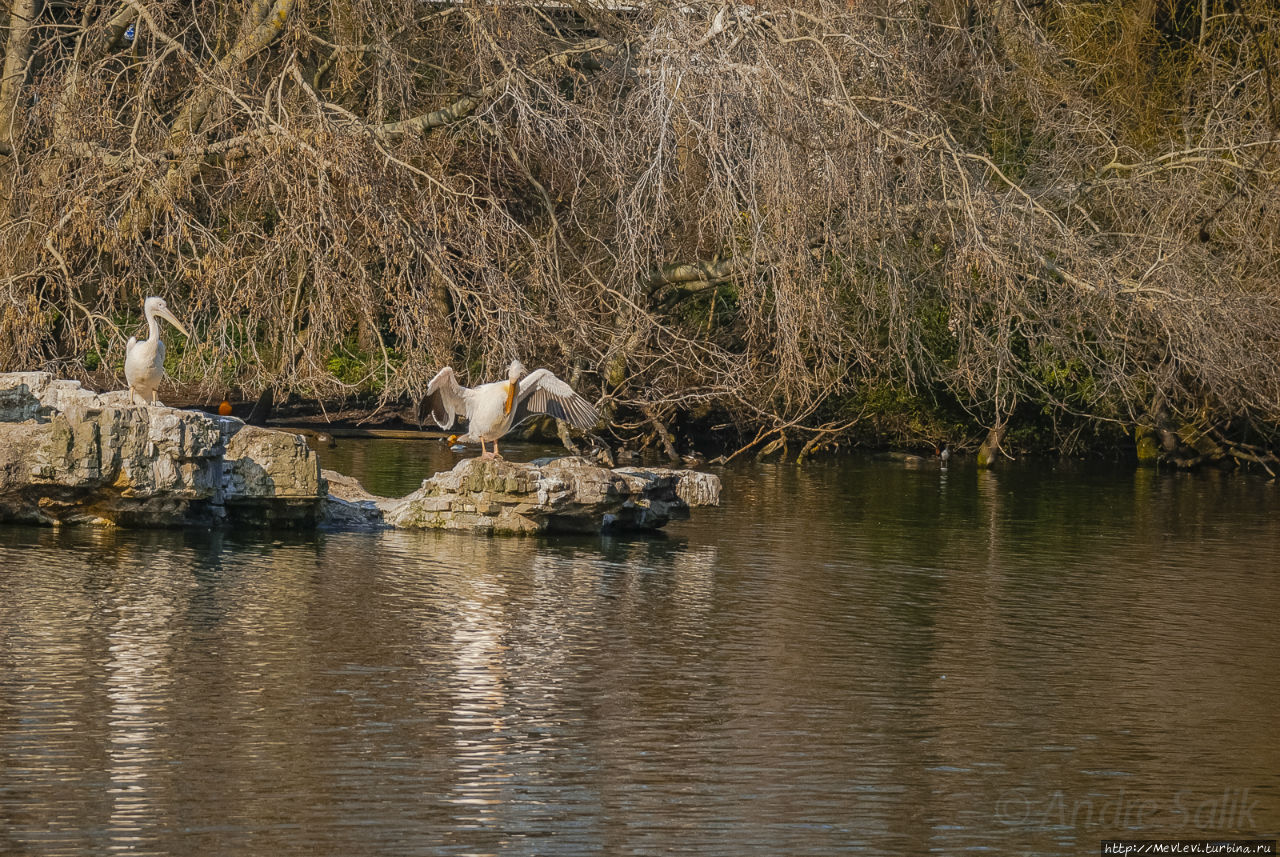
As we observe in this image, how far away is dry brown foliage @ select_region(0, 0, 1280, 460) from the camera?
14.5m

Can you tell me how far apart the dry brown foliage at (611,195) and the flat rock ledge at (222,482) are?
261cm

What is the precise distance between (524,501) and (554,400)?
1005 millimetres

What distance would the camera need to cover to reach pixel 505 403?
1250 centimetres

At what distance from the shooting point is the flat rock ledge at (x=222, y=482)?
1109cm

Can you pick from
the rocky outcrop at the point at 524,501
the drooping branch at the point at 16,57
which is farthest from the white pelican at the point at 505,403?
the drooping branch at the point at 16,57

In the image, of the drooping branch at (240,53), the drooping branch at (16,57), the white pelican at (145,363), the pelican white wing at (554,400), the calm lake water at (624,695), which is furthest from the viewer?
the drooping branch at (16,57)

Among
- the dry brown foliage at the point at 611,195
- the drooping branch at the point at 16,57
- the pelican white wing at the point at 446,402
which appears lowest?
the pelican white wing at the point at 446,402

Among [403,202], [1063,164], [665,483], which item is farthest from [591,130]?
[1063,164]

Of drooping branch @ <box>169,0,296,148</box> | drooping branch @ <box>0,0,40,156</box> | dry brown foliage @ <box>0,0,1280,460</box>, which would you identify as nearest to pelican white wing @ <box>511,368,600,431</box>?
dry brown foliage @ <box>0,0,1280,460</box>

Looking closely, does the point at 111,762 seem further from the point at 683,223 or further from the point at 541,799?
the point at 683,223

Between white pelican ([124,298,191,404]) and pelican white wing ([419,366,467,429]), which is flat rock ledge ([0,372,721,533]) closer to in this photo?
white pelican ([124,298,191,404])

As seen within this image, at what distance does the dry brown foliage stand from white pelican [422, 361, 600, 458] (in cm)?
200

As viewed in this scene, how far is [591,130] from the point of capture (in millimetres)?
15453

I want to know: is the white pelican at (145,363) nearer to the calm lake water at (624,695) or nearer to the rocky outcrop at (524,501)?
the calm lake water at (624,695)
